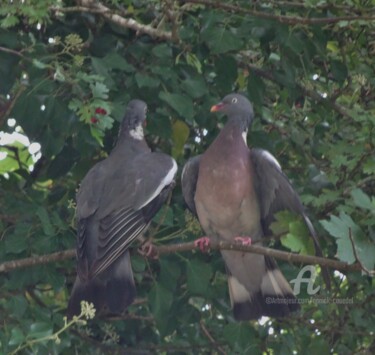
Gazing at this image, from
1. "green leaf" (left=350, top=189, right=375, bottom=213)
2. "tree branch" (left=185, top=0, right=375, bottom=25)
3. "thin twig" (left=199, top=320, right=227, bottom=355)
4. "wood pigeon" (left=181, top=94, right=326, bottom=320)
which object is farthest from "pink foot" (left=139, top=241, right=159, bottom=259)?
"green leaf" (left=350, top=189, right=375, bottom=213)

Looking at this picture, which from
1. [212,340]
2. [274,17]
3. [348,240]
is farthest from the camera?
[212,340]

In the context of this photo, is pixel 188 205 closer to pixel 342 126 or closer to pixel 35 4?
pixel 342 126

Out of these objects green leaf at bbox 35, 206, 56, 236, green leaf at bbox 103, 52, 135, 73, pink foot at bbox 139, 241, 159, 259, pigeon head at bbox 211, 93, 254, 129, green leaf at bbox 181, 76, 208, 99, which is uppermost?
green leaf at bbox 103, 52, 135, 73

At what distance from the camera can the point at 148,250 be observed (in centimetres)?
568

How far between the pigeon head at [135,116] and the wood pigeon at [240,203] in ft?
1.07

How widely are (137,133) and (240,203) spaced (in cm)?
64

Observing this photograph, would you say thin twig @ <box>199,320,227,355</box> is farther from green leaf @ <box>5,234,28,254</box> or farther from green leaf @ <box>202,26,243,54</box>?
green leaf @ <box>202,26,243,54</box>

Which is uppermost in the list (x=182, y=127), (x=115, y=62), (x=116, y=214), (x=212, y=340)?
(x=115, y=62)

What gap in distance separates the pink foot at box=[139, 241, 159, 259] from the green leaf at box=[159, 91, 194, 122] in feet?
2.04

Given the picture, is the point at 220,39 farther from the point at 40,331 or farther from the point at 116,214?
the point at 40,331

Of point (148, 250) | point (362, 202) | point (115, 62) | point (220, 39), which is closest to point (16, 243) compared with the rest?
point (148, 250)

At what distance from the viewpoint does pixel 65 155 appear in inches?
241

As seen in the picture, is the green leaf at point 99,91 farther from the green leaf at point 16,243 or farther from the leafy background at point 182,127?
the green leaf at point 16,243

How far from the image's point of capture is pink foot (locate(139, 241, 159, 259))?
5.59 metres
